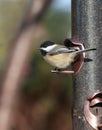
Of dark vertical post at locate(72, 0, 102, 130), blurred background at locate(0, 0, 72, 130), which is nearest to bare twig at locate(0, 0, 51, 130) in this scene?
blurred background at locate(0, 0, 72, 130)

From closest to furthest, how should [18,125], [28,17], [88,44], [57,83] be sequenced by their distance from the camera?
[88,44], [28,17], [18,125], [57,83]

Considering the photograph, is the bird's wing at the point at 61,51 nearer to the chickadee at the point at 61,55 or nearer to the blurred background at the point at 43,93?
the chickadee at the point at 61,55

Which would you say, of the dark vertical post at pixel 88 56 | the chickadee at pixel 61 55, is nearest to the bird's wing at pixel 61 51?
the chickadee at pixel 61 55

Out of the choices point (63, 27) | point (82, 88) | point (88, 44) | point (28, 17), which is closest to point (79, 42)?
point (88, 44)

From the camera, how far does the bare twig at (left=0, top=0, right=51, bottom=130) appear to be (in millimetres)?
9857

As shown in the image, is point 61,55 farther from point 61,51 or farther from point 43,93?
point 43,93

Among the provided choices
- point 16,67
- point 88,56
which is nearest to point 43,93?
point 16,67

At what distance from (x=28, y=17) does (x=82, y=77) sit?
574 cm

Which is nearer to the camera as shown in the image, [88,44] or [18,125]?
[88,44]

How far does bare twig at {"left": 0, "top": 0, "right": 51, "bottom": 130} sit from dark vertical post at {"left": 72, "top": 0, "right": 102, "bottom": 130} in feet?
18.5

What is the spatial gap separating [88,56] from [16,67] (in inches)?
242

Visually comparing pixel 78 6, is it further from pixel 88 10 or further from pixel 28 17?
pixel 28 17

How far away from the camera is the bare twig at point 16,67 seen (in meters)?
9.86

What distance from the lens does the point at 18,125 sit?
12.0 meters
